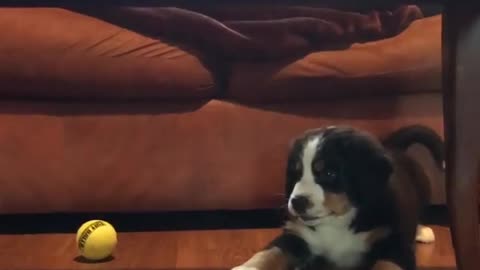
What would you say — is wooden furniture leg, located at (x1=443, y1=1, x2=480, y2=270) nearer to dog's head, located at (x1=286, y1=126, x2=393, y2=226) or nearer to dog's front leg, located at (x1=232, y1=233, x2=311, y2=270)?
dog's head, located at (x1=286, y1=126, x2=393, y2=226)

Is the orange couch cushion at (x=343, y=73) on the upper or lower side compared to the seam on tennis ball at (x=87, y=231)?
upper

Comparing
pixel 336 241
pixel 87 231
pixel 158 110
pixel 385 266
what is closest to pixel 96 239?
pixel 87 231

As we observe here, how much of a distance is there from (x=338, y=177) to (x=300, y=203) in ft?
0.26

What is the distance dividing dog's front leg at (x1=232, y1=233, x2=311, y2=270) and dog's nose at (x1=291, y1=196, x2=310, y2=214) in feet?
0.32

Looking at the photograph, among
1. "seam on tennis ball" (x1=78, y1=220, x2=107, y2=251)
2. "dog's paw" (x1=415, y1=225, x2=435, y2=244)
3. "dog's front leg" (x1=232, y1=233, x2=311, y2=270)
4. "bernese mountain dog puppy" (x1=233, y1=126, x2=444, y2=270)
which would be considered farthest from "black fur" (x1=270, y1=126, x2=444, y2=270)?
"seam on tennis ball" (x1=78, y1=220, x2=107, y2=251)

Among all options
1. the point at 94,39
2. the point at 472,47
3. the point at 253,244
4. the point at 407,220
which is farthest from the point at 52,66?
the point at 472,47

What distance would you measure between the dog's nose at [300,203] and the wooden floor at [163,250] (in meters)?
0.24

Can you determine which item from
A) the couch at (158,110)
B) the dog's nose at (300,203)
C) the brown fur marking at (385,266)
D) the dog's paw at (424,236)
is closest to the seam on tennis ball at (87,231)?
the couch at (158,110)

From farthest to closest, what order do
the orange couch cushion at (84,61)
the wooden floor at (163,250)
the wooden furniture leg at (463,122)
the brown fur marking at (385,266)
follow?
1. the orange couch cushion at (84,61)
2. the wooden floor at (163,250)
3. the brown fur marking at (385,266)
4. the wooden furniture leg at (463,122)

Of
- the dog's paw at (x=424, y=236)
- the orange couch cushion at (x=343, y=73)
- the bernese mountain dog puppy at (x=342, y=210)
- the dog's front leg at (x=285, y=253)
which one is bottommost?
the dog's paw at (x=424, y=236)

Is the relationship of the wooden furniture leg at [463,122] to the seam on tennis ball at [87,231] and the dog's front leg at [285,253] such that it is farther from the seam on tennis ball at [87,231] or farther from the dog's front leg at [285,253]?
the seam on tennis ball at [87,231]

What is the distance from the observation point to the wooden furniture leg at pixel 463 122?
46.3 inches

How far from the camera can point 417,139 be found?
1.82 m

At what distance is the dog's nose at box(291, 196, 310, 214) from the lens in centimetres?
140
